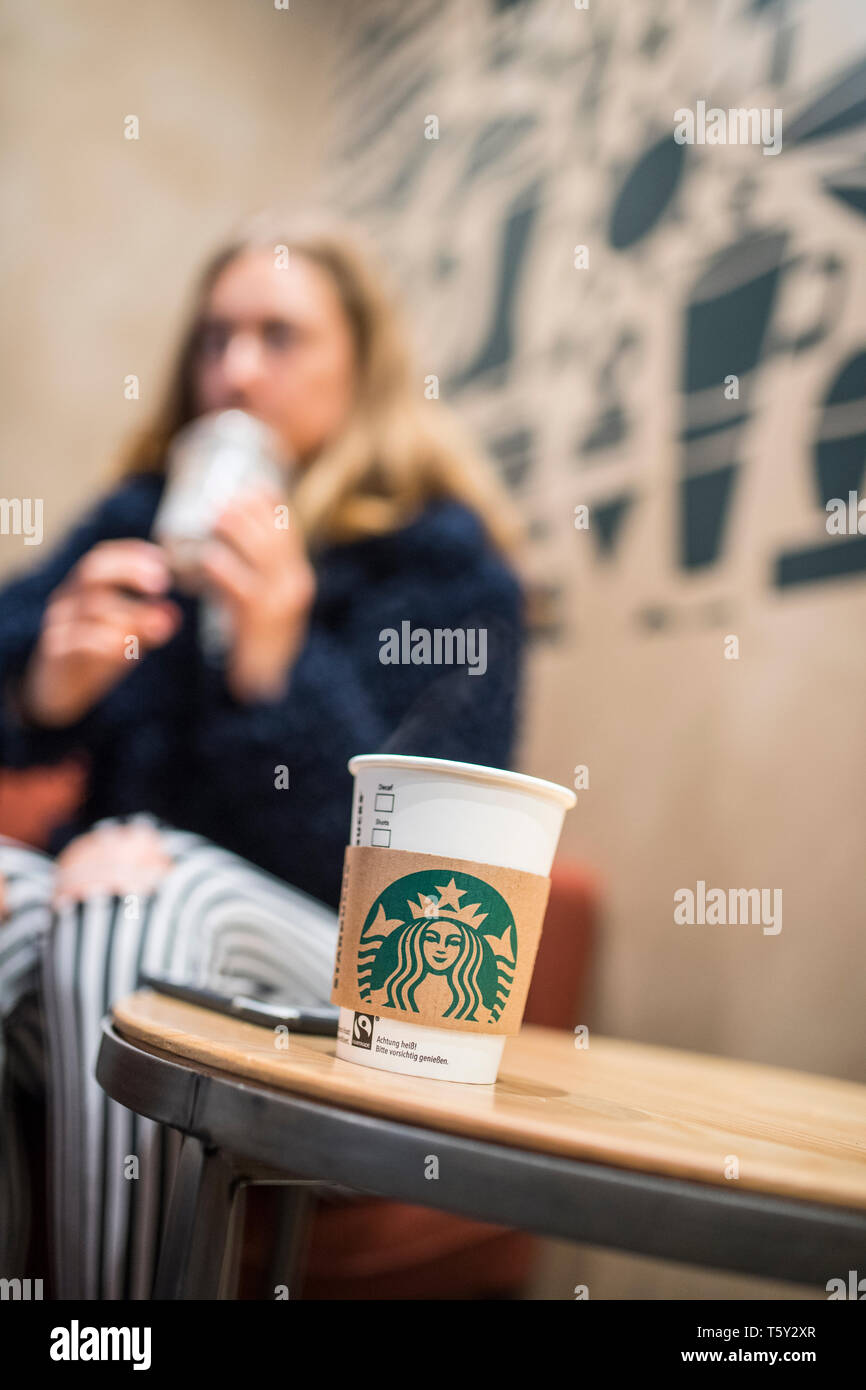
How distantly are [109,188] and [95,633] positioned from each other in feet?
5.60

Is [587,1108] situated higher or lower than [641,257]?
lower

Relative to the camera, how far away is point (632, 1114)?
0.40m

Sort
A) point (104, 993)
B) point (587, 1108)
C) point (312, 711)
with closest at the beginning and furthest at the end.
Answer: point (587, 1108) → point (104, 993) → point (312, 711)

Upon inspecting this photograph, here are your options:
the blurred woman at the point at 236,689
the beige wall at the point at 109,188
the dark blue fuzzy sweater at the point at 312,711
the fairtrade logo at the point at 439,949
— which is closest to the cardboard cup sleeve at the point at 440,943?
the fairtrade logo at the point at 439,949

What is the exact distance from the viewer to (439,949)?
0.40 meters

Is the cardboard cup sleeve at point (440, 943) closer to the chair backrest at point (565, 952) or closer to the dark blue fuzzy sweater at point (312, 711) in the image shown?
the dark blue fuzzy sweater at point (312, 711)

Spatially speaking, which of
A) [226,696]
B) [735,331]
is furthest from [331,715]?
[735,331]

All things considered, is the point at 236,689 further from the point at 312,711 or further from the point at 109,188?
the point at 109,188

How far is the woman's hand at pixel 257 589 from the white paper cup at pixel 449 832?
60 centimetres

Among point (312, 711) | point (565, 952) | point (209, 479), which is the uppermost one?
point (209, 479)

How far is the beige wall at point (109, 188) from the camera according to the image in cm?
217

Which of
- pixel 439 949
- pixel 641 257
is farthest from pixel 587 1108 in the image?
pixel 641 257

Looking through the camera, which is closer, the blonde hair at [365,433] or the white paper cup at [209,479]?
the white paper cup at [209,479]
